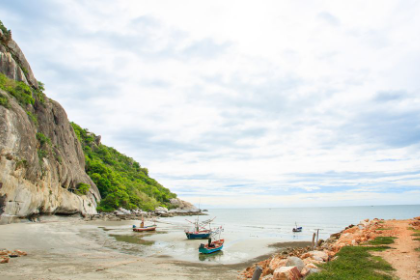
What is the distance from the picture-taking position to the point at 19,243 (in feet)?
77.7

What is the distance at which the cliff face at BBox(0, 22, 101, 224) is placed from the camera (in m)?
31.7

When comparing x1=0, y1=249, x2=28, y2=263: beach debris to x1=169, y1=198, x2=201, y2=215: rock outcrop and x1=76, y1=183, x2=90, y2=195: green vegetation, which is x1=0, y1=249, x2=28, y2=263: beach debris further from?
x1=169, y1=198, x2=201, y2=215: rock outcrop

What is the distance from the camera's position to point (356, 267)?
10.5 meters

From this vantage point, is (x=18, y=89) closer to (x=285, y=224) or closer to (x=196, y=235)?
(x=196, y=235)

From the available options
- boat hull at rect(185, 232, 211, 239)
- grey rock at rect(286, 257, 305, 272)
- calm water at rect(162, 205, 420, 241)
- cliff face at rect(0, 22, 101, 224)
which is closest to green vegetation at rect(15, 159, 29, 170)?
cliff face at rect(0, 22, 101, 224)

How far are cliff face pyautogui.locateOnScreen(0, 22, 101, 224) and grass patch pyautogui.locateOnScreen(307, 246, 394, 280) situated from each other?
113ft

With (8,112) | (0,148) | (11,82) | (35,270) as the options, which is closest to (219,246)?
(35,270)

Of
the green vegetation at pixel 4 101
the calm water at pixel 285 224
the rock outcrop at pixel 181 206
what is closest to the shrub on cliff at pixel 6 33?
the green vegetation at pixel 4 101

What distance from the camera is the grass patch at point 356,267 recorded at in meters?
9.36

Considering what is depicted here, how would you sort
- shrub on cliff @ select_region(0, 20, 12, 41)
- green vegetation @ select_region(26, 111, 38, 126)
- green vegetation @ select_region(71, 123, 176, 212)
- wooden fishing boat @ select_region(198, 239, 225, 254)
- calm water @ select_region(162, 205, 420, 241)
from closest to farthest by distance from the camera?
wooden fishing boat @ select_region(198, 239, 225, 254) < green vegetation @ select_region(26, 111, 38, 126) < shrub on cliff @ select_region(0, 20, 12, 41) < calm water @ select_region(162, 205, 420, 241) < green vegetation @ select_region(71, 123, 176, 212)

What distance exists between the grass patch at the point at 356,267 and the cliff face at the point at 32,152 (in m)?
34.6

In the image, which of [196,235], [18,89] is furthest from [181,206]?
[18,89]

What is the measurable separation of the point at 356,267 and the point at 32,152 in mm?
41328

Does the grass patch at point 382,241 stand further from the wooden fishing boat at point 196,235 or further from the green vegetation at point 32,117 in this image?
the green vegetation at point 32,117
